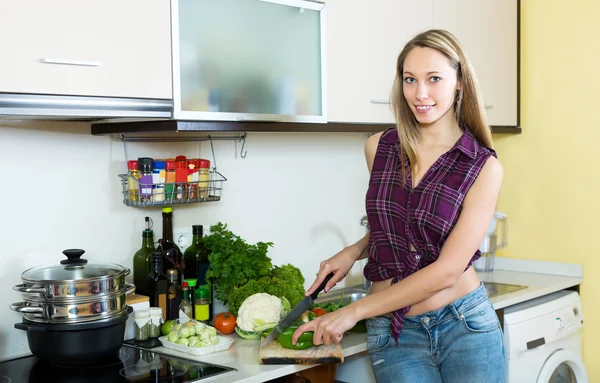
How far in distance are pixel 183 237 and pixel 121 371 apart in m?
0.62

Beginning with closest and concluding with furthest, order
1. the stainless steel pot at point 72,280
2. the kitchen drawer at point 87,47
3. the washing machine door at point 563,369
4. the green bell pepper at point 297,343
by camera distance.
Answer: the kitchen drawer at point 87,47 → the stainless steel pot at point 72,280 → the green bell pepper at point 297,343 → the washing machine door at point 563,369

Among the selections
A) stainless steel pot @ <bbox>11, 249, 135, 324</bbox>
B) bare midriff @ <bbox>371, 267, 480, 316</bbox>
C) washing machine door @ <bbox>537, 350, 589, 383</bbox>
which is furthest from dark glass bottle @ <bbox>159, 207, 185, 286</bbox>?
washing machine door @ <bbox>537, 350, 589, 383</bbox>

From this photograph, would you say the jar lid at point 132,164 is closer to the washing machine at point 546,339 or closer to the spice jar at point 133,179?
the spice jar at point 133,179

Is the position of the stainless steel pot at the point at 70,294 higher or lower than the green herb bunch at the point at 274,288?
higher

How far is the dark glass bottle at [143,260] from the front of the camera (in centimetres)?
232

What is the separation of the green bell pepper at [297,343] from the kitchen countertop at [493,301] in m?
0.05

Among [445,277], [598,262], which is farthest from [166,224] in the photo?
[598,262]

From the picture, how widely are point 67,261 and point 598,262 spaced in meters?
2.16

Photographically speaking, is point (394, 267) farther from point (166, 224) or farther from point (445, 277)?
point (166, 224)

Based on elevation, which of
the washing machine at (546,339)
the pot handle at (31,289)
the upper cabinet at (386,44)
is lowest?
the washing machine at (546,339)

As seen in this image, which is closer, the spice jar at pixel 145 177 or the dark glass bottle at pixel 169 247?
the spice jar at pixel 145 177

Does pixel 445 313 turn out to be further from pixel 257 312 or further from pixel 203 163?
pixel 203 163

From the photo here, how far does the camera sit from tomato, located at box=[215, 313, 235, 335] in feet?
7.53

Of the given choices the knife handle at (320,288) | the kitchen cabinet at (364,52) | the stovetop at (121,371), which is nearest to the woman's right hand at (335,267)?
the knife handle at (320,288)
